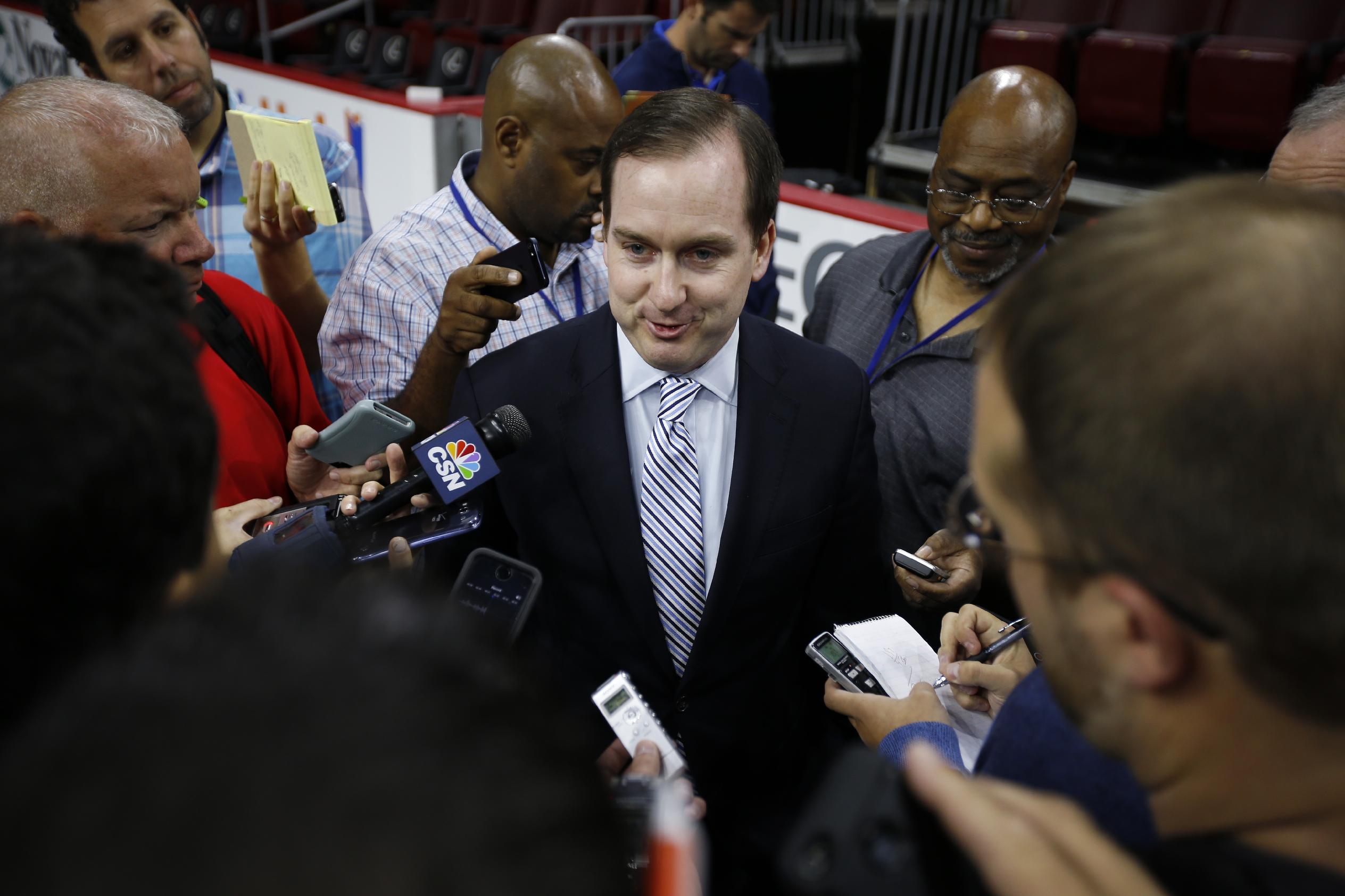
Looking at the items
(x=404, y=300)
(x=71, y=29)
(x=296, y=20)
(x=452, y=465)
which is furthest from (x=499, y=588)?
(x=296, y=20)

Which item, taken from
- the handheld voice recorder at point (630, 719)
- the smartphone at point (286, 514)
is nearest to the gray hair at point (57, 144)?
the smartphone at point (286, 514)

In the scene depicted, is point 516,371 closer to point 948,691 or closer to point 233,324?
point 233,324

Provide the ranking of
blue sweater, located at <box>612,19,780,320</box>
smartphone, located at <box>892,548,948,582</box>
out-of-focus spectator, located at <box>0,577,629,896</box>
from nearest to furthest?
1. out-of-focus spectator, located at <box>0,577,629,896</box>
2. smartphone, located at <box>892,548,948,582</box>
3. blue sweater, located at <box>612,19,780,320</box>

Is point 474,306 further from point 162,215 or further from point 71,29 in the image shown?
point 71,29

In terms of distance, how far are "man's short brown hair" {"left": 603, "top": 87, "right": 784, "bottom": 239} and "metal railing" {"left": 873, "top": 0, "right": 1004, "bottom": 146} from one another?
544 cm

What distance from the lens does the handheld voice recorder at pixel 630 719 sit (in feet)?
4.02

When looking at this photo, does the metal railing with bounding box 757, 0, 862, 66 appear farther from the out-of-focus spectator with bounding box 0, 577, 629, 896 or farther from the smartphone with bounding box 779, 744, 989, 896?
the out-of-focus spectator with bounding box 0, 577, 629, 896

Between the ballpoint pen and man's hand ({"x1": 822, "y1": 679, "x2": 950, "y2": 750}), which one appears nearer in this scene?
man's hand ({"x1": 822, "y1": 679, "x2": 950, "y2": 750})

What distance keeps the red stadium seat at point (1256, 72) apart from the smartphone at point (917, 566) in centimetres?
492

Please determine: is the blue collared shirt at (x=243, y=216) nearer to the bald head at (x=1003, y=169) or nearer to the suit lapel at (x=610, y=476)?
the suit lapel at (x=610, y=476)

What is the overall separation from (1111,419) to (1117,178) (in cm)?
654

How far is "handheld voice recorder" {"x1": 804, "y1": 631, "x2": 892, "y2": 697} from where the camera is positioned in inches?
63.2

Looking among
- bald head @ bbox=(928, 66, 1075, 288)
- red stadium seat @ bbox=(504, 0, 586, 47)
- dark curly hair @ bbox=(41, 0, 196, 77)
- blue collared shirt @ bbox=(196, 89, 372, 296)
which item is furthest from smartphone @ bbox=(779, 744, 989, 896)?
red stadium seat @ bbox=(504, 0, 586, 47)

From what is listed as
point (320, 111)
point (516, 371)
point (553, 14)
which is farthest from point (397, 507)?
point (553, 14)
